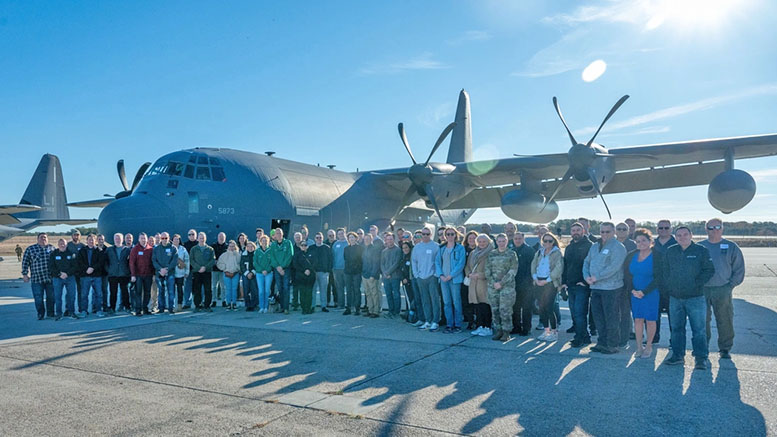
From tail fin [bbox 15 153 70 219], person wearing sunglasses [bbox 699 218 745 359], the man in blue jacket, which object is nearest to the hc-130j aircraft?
person wearing sunglasses [bbox 699 218 745 359]

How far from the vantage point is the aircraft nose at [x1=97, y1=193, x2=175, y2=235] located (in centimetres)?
1300

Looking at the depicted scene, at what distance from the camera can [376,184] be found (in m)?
20.2

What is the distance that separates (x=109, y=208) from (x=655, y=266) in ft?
42.0

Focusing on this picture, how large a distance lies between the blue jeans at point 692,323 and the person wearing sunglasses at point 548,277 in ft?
6.05

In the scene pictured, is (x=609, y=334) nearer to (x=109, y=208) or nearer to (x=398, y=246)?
(x=398, y=246)

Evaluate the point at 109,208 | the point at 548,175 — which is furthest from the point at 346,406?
the point at 548,175

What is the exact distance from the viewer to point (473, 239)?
909cm

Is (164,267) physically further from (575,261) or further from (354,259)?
(575,261)

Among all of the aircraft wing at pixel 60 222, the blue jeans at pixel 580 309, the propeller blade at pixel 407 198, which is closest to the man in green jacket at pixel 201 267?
the blue jeans at pixel 580 309

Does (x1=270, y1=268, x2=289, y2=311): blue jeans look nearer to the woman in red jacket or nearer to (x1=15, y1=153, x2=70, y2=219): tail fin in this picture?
the woman in red jacket

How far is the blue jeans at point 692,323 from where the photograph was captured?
6148 millimetres

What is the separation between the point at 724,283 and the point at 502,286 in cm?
Answer: 301

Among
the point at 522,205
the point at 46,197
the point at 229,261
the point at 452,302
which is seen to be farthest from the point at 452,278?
the point at 46,197

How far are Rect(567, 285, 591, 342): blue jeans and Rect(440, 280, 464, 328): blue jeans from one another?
1.91m
